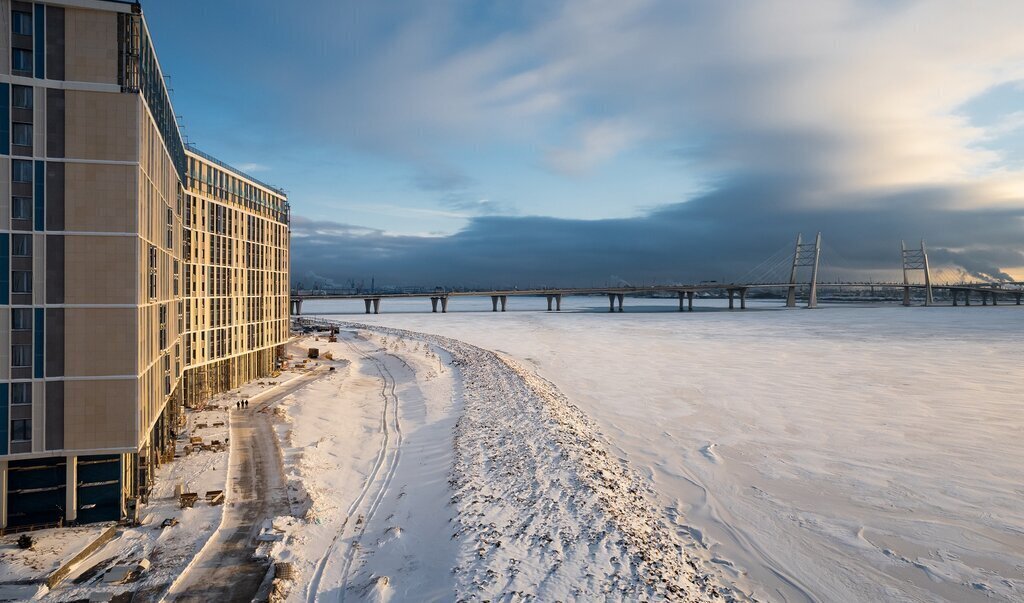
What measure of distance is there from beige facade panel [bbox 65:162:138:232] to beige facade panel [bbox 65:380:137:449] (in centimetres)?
627

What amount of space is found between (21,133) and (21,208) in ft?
9.28

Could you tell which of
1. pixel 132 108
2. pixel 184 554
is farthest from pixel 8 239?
pixel 184 554

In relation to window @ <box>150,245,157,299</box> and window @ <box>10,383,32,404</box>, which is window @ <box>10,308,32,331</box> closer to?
window @ <box>10,383,32,404</box>

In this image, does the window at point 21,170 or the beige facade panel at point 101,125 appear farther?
the beige facade panel at point 101,125

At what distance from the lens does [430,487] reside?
25.4m

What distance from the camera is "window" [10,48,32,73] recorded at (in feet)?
66.0

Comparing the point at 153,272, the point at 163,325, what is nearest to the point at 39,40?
the point at 153,272

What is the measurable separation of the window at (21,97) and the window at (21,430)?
11.8 meters

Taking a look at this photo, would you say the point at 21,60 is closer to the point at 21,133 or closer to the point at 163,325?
the point at 21,133

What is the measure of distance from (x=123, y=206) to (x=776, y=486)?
30851mm

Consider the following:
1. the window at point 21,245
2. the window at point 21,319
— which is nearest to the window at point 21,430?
the window at point 21,319

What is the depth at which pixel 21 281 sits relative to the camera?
20172 mm

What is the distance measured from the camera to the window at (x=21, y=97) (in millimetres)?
20094

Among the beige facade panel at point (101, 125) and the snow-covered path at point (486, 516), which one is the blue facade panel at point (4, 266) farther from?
the snow-covered path at point (486, 516)
